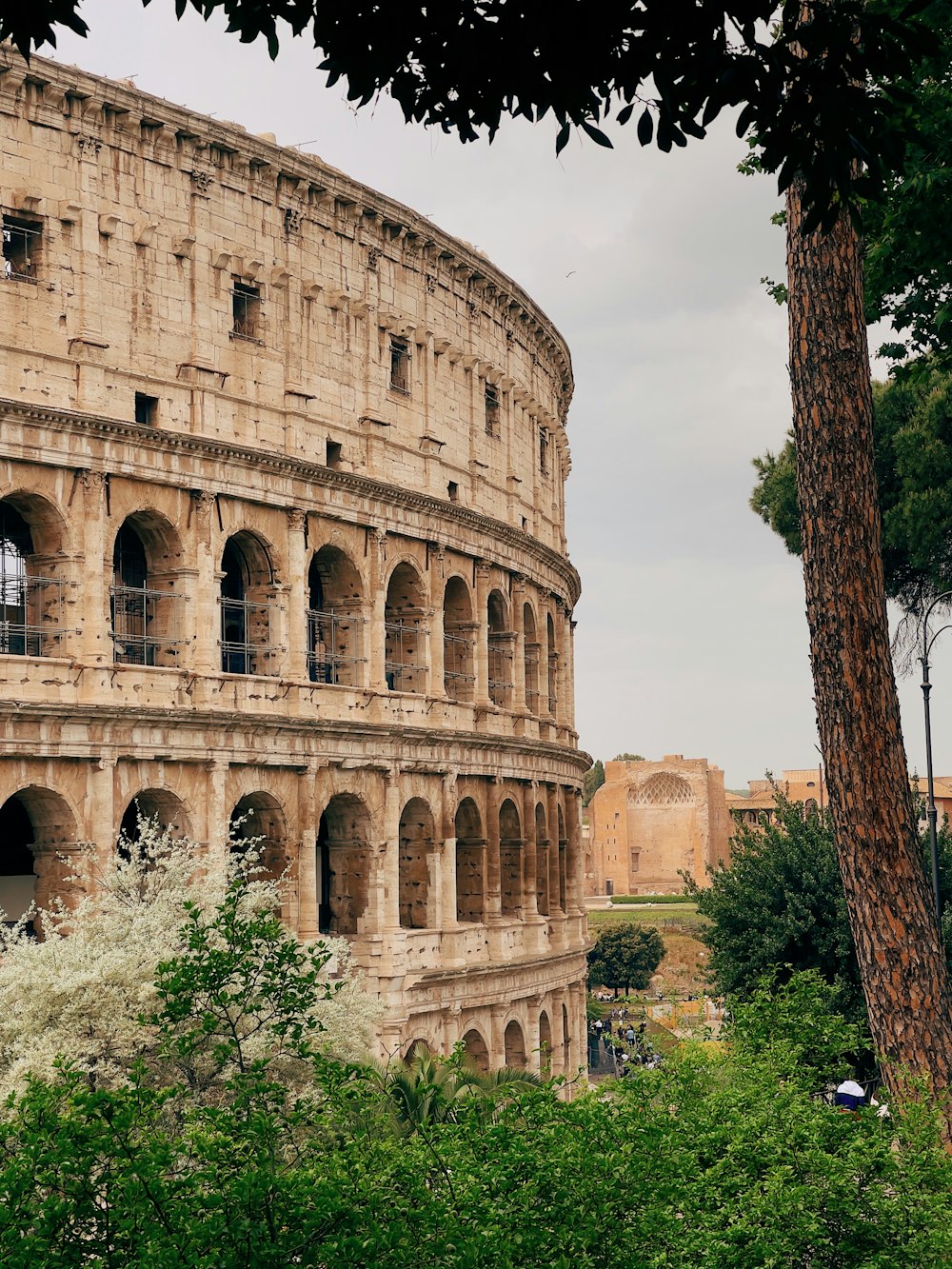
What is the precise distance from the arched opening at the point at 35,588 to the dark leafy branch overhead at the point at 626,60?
17243mm

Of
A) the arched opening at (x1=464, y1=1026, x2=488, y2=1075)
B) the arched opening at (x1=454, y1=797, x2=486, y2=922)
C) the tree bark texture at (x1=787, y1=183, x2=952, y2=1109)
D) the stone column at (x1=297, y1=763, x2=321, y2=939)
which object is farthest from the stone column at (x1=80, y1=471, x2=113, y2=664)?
the tree bark texture at (x1=787, y1=183, x2=952, y2=1109)

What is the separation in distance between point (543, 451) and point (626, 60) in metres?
31.3

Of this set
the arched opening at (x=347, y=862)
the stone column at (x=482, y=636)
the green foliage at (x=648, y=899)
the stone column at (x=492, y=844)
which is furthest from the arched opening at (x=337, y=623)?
the green foliage at (x=648, y=899)

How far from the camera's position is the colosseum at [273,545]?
23703mm

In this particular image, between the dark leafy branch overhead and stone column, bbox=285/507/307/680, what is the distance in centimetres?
2016

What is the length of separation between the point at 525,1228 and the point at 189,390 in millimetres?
18350

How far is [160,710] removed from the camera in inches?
950

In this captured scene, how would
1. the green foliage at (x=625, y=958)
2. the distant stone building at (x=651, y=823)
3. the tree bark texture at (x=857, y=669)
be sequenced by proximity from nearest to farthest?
1. the tree bark texture at (x=857, y=669)
2. the green foliage at (x=625, y=958)
3. the distant stone building at (x=651, y=823)

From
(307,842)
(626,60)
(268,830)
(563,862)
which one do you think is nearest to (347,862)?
(307,842)

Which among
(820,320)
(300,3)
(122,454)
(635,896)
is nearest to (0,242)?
(122,454)

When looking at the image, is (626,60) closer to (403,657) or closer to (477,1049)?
(403,657)

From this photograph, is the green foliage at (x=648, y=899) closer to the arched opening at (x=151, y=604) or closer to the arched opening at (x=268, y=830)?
the arched opening at (x=268, y=830)

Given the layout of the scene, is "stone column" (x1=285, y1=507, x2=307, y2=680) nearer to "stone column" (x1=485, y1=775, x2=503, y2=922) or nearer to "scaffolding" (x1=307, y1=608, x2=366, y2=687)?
"scaffolding" (x1=307, y1=608, x2=366, y2=687)

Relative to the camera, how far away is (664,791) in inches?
3595
